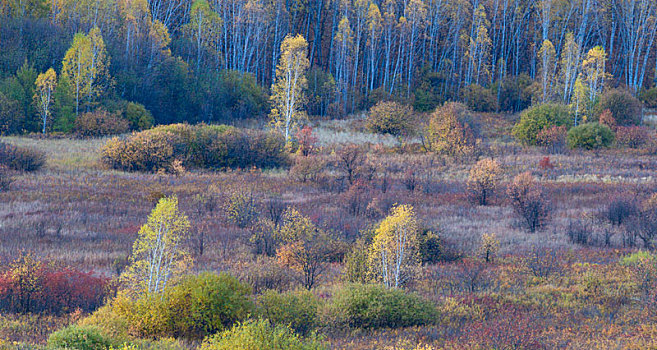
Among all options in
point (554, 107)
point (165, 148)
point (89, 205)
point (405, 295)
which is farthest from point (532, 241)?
point (554, 107)

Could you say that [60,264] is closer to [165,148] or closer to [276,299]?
[276,299]

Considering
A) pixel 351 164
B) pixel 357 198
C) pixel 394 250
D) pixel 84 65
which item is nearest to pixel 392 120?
pixel 351 164

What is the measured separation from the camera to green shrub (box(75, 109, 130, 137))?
120 ft

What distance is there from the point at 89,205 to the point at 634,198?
1970 cm

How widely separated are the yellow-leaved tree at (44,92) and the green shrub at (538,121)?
3281 cm

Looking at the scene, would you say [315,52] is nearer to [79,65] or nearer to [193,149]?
[79,65]

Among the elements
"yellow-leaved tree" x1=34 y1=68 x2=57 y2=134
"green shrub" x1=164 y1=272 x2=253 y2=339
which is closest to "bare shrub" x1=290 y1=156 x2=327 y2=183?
"green shrub" x1=164 y1=272 x2=253 y2=339

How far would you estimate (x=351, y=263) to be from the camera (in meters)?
11.6

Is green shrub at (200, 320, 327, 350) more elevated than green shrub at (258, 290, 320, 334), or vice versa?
green shrub at (200, 320, 327, 350)

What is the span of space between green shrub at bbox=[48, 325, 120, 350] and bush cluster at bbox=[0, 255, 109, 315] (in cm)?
288

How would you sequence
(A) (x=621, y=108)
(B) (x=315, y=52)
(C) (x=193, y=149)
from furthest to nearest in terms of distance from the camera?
(B) (x=315, y=52)
(A) (x=621, y=108)
(C) (x=193, y=149)

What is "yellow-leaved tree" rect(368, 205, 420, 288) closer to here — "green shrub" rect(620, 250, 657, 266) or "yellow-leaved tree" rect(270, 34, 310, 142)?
"green shrub" rect(620, 250, 657, 266)

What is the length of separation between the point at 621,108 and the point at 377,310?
43653 millimetres

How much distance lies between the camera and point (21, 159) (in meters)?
23.6
